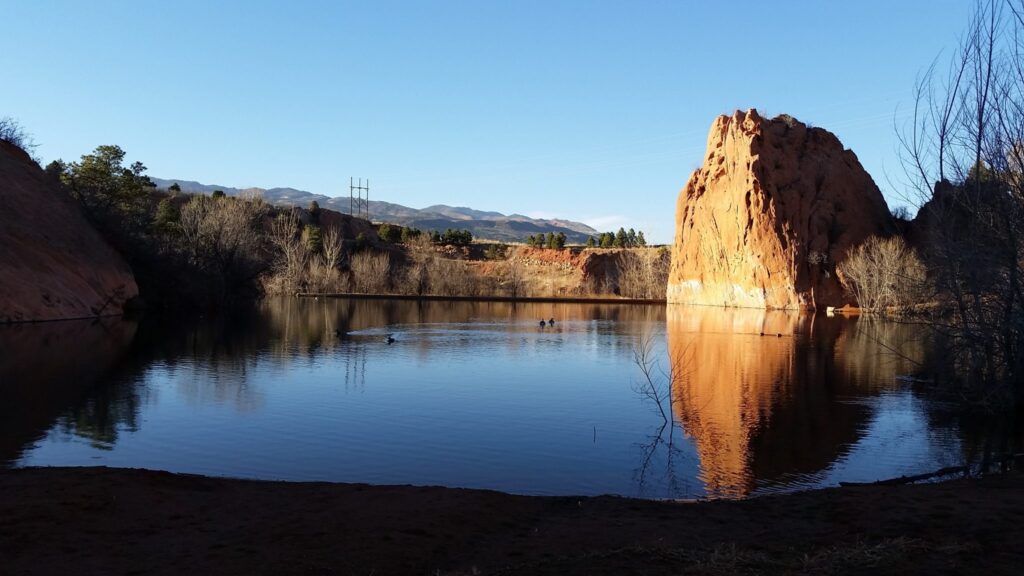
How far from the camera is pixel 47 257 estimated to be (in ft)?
126

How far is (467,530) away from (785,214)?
224 ft

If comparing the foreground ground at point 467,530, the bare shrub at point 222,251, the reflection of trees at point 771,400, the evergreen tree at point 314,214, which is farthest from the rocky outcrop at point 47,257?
the evergreen tree at point 314,214

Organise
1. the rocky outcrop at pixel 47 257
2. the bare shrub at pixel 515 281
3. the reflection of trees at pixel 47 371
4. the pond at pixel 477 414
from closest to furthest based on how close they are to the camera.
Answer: the pond at pixel 477 414 → the reflection of trees at pixel 47 371 → the rocky outcrop at pixel 47 257 → the bare shrub at pixel 515 281

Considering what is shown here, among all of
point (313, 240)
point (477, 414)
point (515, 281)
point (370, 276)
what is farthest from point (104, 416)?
point (313, 240)

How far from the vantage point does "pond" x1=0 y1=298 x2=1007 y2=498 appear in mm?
11953

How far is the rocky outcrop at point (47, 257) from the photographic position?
1406 inches

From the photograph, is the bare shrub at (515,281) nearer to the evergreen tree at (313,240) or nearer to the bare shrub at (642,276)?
the bare shrub at (642,276)

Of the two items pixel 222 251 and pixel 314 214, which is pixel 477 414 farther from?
pixel 314 214

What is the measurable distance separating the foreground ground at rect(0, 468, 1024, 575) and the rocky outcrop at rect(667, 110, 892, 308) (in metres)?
62.7

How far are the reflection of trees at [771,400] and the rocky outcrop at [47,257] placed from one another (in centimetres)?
2889

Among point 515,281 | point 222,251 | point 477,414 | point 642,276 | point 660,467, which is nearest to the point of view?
point 660,467

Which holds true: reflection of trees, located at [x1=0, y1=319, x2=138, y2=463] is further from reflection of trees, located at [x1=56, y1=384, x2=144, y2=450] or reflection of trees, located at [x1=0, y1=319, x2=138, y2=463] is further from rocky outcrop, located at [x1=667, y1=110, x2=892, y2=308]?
rocky outcrop, located at [x1=667, y1=110, x2=892, y2=308]

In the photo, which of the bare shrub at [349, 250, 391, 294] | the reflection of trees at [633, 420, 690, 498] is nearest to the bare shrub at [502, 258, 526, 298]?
the bare shrub at [349, 250, 391, 294]

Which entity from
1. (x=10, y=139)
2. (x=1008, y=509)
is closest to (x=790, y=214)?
(x=10, y=139)
